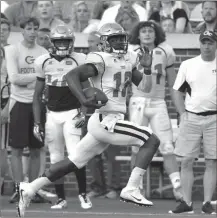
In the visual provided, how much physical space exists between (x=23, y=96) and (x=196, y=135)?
230cm

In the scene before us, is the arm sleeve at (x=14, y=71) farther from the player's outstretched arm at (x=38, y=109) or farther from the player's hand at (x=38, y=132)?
the player's hand at (x=38, y=132)

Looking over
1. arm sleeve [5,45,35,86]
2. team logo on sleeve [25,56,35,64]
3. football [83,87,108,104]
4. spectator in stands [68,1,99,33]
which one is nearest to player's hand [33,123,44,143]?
arm sleeve [5,45,35,86]

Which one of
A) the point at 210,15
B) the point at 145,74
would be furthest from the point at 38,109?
the point at 210,15

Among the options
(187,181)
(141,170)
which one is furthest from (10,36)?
(141,170)

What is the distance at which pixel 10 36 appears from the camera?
14492 millimetres

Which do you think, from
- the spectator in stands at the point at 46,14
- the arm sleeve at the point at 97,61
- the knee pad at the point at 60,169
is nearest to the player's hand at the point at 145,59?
the arm sleeve at the point at 97,61

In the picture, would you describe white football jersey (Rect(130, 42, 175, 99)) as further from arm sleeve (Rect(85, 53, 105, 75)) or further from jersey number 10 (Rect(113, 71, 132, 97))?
arm sleeve (Rect(85, 53, 105, 75))

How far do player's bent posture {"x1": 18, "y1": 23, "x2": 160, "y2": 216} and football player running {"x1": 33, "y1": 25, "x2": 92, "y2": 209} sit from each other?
5.00 feet

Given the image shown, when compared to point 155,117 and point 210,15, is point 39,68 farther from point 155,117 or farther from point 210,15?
point 210,15

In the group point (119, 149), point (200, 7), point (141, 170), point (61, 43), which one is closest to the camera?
point (141, 170)

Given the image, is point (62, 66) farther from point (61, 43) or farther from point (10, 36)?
point (10, 36)

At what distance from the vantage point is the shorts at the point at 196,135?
1188 centimetres

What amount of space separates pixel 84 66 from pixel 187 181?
2.50 metres

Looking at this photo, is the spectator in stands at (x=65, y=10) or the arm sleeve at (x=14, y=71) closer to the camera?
the arm sleeve at (x=14, y=71)
